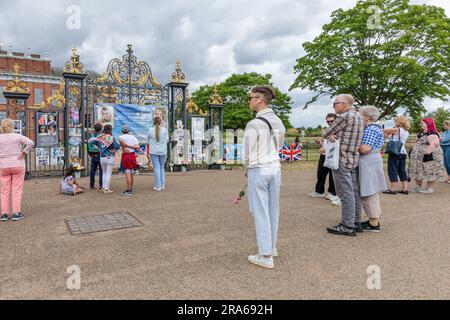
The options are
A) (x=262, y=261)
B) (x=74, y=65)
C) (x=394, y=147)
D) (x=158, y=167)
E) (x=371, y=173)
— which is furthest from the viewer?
(x=74, y=65)

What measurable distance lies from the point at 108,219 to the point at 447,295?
4681mm

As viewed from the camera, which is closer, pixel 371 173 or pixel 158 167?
pixel 371 173

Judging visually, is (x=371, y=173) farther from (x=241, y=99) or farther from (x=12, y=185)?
(x=241, y=99)

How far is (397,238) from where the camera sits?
14.4ft

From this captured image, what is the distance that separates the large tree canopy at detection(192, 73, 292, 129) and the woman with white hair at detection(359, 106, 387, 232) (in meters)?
36.3

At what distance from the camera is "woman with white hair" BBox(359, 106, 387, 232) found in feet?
15.0

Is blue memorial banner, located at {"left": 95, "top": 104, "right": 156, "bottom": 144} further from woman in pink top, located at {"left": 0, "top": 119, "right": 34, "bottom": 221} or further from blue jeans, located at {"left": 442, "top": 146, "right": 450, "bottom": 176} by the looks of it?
blue jeans, located at {"left": 442, "top": 146, "right": 450, "bottom": 176}

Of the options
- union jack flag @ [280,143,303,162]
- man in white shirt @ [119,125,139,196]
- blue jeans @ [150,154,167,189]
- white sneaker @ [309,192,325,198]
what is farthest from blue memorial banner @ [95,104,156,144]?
union jack flag @ [280,143,303,162]

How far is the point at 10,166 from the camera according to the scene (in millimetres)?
5172

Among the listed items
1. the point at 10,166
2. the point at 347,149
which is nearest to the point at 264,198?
the point at 347,149

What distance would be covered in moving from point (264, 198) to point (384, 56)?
19.5m

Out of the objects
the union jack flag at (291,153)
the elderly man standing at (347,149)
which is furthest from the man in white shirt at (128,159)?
the union jack flag at (291,153)
